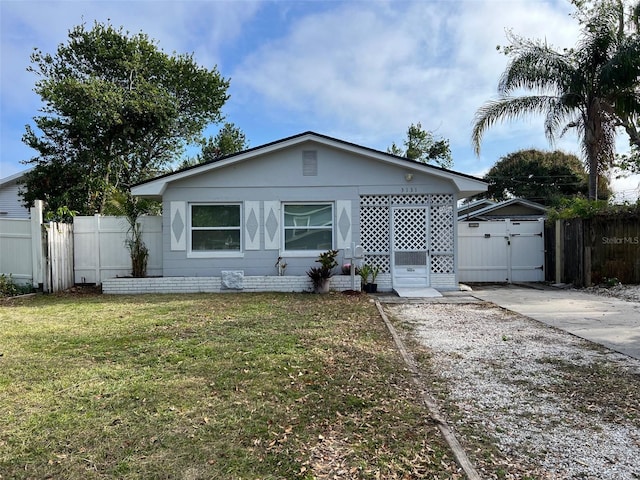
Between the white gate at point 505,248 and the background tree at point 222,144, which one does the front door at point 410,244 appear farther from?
the background tree at point 222,144

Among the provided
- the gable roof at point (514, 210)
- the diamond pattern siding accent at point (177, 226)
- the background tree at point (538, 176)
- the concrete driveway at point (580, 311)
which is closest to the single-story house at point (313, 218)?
the diamond pattern siding accent at point (177, 226)

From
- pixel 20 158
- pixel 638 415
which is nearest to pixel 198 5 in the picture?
pixel 638 415

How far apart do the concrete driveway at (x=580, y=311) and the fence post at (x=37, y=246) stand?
10.6 m

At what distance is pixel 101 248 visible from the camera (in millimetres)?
10992

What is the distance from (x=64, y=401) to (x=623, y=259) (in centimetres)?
1223

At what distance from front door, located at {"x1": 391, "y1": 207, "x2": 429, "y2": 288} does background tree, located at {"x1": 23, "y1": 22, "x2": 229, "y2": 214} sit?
11.7 meters

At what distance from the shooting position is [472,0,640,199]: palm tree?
11.3m

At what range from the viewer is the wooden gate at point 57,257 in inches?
387

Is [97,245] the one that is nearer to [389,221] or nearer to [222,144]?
[389,221]

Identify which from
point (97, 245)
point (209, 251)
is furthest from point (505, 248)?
point (97, 245)

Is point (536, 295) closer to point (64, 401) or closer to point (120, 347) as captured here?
point (120, 347)

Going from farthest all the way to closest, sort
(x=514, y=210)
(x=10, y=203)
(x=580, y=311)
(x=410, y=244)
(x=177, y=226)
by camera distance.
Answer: (x=514, y=210) < (x=10, y=203) < (x=410, y=244) < (x=177, y=226) < (x=580, y=311)

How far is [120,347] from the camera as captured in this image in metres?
4.80

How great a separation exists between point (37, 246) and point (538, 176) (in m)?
36.6
